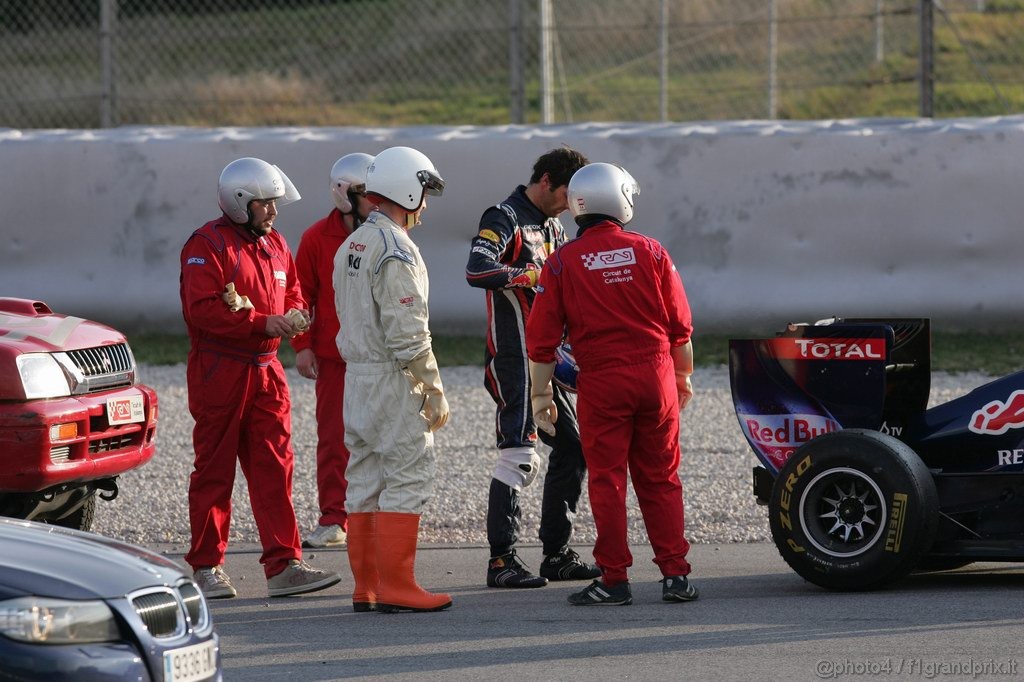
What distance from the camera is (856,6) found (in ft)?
59.4

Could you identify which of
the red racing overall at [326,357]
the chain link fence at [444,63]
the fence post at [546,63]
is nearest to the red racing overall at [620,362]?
the red racing overall at [326,357]

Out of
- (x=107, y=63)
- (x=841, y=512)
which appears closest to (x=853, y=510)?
(x=841, y=512)

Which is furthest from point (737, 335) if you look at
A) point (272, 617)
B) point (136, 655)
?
point (136, 655)

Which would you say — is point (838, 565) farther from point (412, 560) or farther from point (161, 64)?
point (161, 64)

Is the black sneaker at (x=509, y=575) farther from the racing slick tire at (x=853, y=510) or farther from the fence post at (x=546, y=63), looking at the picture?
the fence post at (x=546, y=63)

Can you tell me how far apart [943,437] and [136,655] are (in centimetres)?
374

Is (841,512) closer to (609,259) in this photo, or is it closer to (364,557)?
(609,259)

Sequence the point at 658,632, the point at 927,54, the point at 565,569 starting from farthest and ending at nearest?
the point at 927,54
the point at 565,569
the point at 658,632

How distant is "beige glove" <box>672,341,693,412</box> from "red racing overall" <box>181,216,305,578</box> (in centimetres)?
175

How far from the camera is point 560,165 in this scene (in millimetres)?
6965

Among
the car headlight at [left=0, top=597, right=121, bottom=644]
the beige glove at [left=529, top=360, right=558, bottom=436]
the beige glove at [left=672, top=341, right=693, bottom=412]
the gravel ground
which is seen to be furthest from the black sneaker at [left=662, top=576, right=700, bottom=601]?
the car headlight at [left=0, top=597, right=121, bottom=644]

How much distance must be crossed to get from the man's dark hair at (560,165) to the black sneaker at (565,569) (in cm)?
167

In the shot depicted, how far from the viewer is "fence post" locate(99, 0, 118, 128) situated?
1370cm

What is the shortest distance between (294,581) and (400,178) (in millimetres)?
1830
